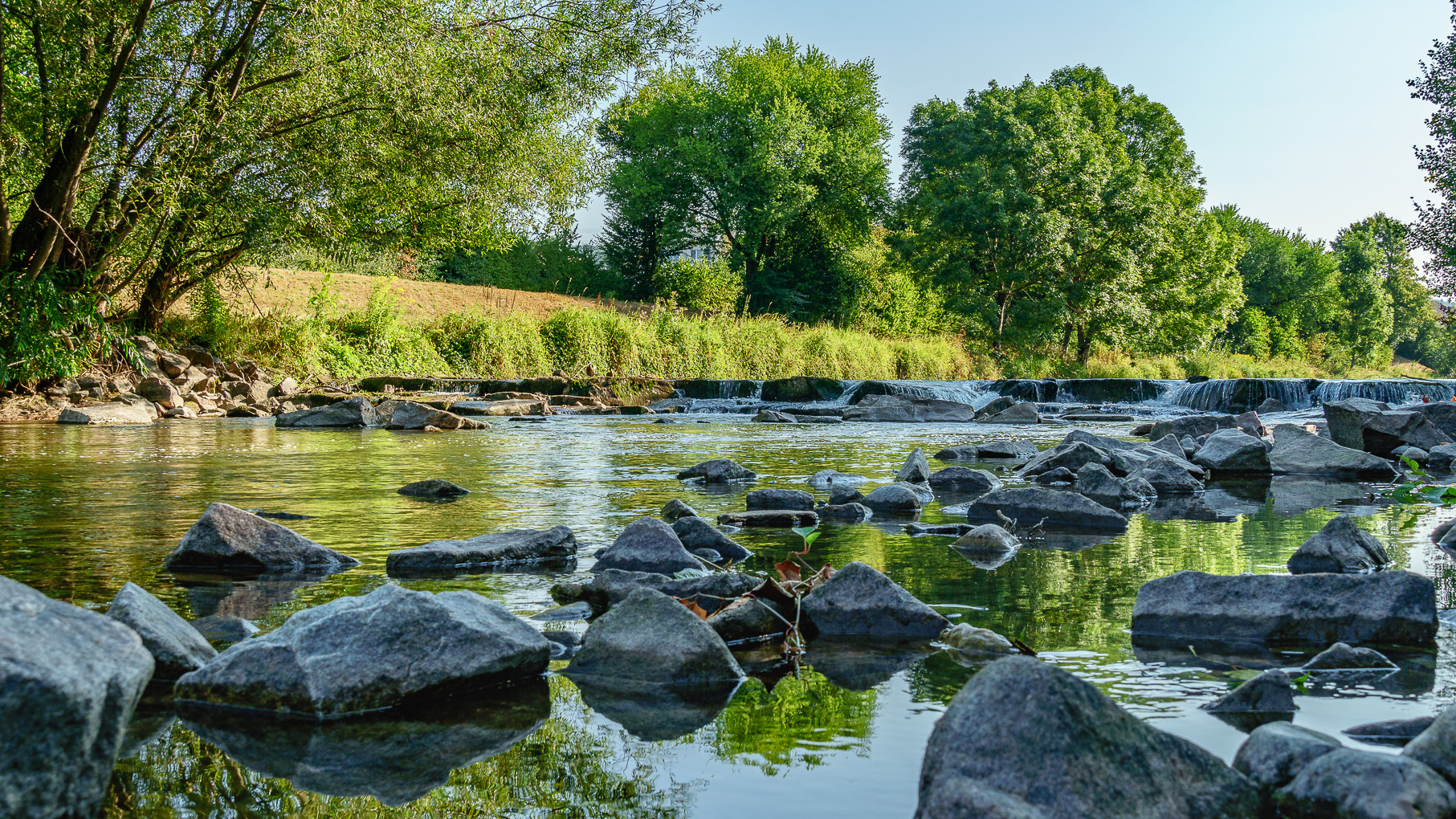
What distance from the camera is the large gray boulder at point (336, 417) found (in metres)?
13.2

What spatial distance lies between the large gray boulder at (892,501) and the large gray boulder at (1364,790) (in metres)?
3.95

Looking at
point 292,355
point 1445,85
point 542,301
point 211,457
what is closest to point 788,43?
point 542,301

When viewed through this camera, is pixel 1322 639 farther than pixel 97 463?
No

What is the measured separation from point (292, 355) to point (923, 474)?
15.0 metres

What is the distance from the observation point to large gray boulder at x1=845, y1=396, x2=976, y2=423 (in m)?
17.8

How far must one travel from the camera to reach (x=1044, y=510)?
17.6ft

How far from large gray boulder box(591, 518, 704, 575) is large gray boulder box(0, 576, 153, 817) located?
7.22 feet

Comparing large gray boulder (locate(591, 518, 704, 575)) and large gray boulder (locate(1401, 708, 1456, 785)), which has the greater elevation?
large gray boulder (locate(1401, 708, 1456, 785))

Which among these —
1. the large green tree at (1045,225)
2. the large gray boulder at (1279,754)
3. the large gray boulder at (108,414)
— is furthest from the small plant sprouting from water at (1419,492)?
the large green tree at (1045,225)

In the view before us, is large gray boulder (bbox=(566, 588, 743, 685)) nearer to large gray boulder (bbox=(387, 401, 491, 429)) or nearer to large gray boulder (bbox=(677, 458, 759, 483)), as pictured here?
large gray boulder (bbox=(677, 458, 759, 483))

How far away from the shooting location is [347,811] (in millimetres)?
1686

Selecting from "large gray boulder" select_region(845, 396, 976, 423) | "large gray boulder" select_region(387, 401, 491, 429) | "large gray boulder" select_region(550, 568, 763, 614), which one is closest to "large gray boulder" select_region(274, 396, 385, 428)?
"large gray boulder" select_region(387, 401, 491, 429)

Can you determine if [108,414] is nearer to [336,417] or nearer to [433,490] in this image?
[336,417]

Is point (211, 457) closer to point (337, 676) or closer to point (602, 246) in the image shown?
point (337, 676)
